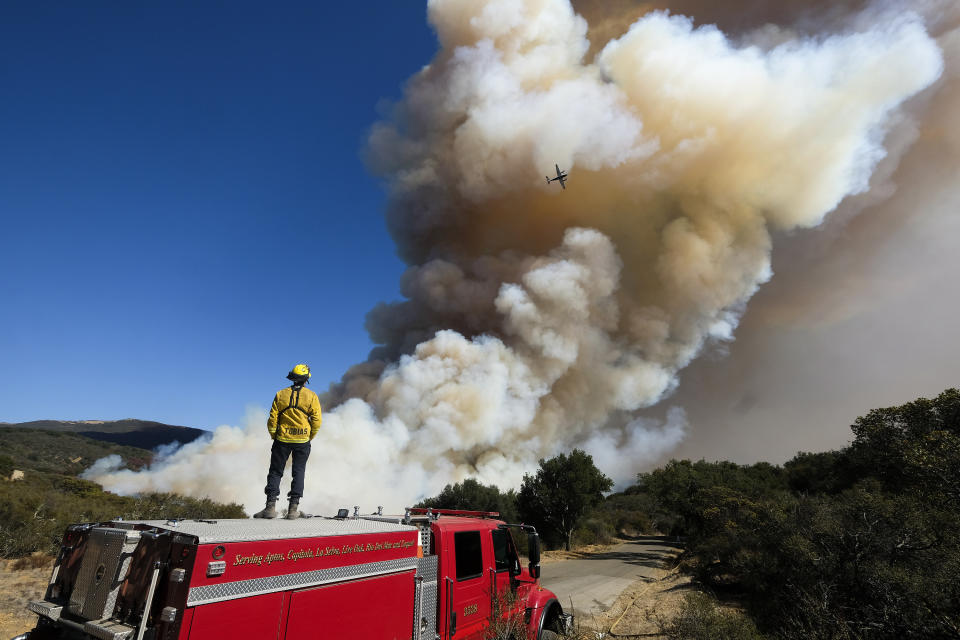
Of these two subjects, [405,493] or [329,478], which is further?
[405,493]

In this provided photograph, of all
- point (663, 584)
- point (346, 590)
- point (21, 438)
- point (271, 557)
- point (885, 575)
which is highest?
point (21, 438)

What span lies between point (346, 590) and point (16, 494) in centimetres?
1568

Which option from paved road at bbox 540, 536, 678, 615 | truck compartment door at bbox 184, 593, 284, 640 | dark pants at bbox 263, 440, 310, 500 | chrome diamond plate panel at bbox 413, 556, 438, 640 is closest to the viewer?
truck compartment door at bbox 184, 593, 284, 640

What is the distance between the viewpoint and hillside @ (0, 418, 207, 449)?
114706 mm

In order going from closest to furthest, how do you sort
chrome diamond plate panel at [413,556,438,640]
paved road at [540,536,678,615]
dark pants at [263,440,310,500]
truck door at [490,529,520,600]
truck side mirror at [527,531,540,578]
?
chrome diamond plate panel at [413,556,438,640] → dark pants at [263,440,310,500] → truck door at [490,529,520,600] → truck side mirror at [527,531,540,578] → paved road at [540,536,678,615]

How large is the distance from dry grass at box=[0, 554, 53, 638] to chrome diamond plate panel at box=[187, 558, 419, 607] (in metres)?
6.97

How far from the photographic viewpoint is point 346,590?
3.92 meters

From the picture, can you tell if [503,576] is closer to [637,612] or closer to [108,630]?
[108,630]

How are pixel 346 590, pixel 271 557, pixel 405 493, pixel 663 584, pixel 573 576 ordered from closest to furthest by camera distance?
pixel 271 557, pixel 346 590, pixel 663 584, pixel 573 576, pixel 405 493

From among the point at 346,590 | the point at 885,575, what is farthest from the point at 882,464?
the point at 346,590

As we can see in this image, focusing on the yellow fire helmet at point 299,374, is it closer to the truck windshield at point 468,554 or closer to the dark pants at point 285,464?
the dark pants at point 285,464

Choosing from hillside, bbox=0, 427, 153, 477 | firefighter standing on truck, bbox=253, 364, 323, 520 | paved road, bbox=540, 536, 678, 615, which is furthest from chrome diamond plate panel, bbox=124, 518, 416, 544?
hillside, bbox=0, 427, 153, 477

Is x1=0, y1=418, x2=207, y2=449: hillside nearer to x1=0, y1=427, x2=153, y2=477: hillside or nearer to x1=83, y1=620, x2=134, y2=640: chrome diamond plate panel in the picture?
x1=0, y1=427, x2=153, y2=477: hillside

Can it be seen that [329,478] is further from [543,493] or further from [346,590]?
[346,590]
